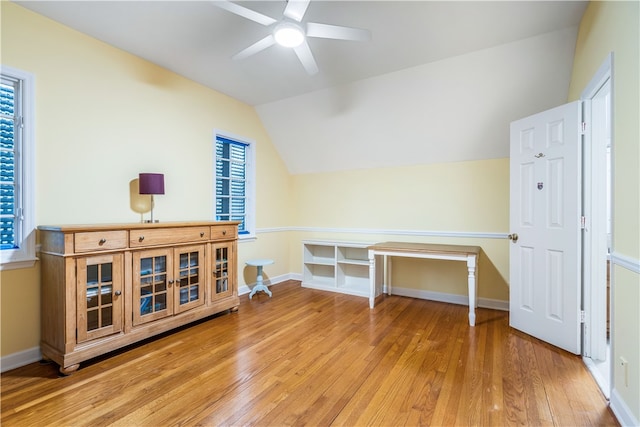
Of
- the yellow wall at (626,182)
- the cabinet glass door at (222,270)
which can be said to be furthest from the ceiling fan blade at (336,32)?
the cabinet glass door at (222,270)

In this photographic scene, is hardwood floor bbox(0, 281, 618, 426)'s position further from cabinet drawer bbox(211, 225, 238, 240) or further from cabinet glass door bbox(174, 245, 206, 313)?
cabinet drawer bbox(211, 225, 238, 240)

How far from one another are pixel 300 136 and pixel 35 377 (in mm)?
3682

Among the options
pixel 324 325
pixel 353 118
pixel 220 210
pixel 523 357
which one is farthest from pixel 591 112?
pixel 220 210

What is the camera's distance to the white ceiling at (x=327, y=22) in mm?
2221

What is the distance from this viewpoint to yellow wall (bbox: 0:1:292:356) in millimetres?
2254

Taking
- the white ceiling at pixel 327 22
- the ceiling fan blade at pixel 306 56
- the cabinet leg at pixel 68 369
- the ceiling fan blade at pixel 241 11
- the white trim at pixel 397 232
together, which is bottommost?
the cabinet leg at pixel 68 369

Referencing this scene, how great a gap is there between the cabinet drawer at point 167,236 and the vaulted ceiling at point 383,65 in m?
1.69

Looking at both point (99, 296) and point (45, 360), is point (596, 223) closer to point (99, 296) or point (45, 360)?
point (99, 296)

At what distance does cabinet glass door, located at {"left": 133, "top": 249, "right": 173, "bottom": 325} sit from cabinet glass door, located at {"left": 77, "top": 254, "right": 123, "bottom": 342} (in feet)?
0.43

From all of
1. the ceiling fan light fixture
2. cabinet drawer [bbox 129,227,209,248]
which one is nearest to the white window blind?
cabinet drawer [bbox 129,227,209,248]

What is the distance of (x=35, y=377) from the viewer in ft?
6.79

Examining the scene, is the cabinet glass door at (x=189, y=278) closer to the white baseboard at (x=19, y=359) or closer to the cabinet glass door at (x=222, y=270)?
the cabinet glass door at (x=222, y=270)

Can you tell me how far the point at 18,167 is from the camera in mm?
2252

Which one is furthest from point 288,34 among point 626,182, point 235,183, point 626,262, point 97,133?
point 235,183
